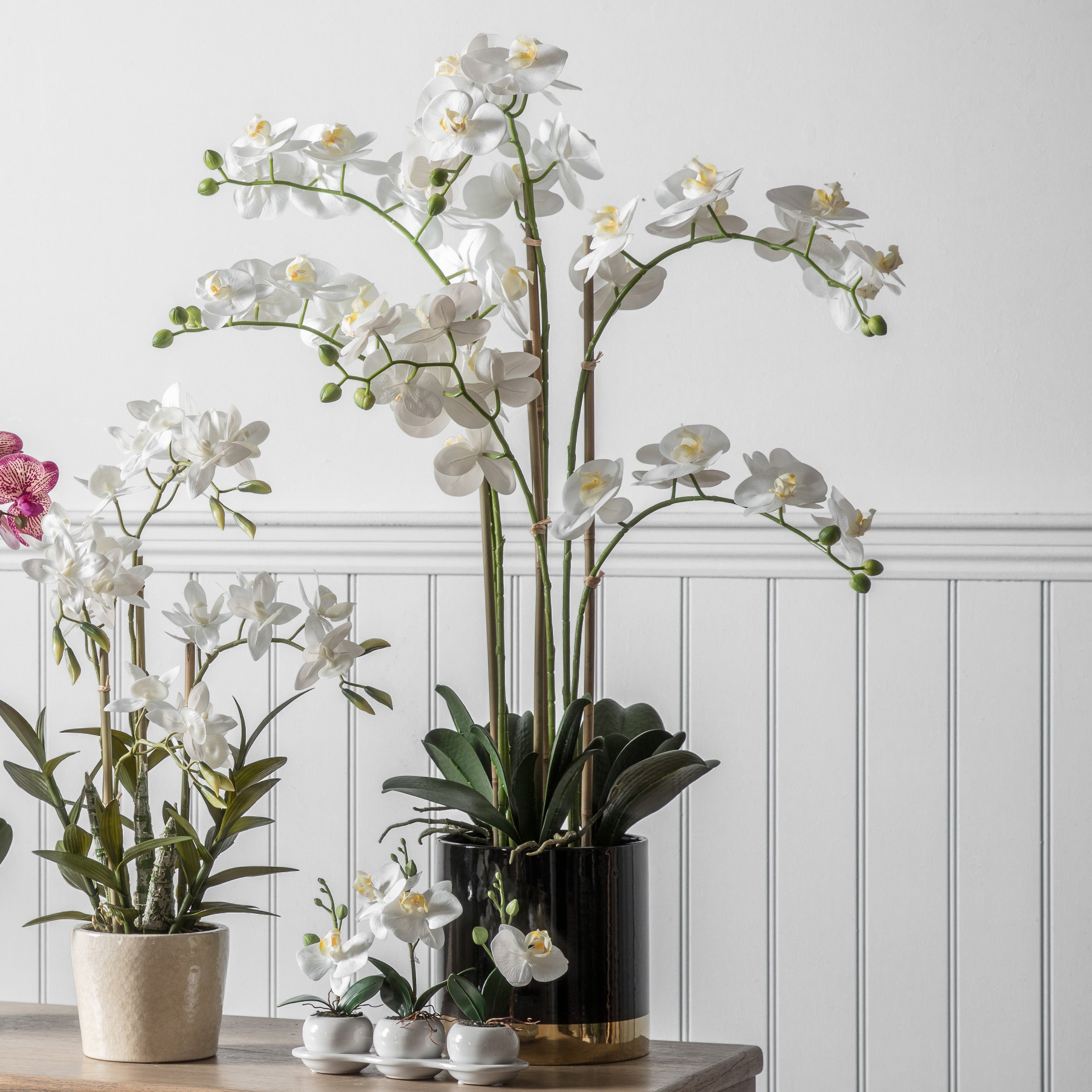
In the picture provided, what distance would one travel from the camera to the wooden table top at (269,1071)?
952 mm

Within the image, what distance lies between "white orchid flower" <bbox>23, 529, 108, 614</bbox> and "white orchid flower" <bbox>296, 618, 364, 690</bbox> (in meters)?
0.16

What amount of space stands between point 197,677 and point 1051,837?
0.82 meters

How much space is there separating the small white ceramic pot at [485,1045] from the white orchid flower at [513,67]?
631mm

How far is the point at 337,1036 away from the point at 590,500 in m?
0.44

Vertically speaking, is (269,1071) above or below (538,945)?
below

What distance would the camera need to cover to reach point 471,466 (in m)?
0.96

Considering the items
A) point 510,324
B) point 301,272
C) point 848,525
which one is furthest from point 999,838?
point 301,272

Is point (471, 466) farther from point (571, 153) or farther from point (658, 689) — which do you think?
point (658, 689)

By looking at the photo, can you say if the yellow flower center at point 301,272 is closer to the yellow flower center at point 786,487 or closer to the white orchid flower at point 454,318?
the white orchid flower at point 454,318

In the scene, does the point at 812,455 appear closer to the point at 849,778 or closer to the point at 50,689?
the point at 849,778

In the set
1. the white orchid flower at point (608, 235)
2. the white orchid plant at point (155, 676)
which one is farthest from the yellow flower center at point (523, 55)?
the white orchid plant at point (155, 676)

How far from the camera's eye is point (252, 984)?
150 centimetres

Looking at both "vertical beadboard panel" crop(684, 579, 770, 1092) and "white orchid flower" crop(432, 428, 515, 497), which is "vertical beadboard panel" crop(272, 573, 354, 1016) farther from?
"white orchid flower" crop(432, 428, 515, 497)

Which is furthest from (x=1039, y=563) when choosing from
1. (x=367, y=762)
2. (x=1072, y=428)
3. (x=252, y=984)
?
(x=252, y=984)
